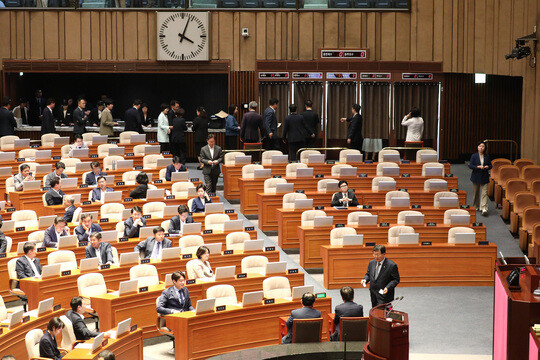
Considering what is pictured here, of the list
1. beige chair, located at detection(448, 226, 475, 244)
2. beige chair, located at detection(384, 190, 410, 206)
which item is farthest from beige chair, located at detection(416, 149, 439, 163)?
beige chair, located at detection(448, 226, 475, 244)

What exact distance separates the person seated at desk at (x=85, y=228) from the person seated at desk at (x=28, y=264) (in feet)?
3.57

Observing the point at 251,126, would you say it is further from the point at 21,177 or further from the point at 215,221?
the point at 21,177

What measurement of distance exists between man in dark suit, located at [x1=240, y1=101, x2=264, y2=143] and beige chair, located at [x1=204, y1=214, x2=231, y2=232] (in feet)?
14.2

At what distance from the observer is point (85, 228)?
12.4 meters

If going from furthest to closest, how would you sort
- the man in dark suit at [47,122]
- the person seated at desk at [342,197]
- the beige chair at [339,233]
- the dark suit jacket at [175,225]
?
the man in dark suit at [47,122]
the person seated at desk at [342,197]
the dark suit jacket at [175,225]
the beige chair at [339,233]

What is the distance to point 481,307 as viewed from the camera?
39.6ft

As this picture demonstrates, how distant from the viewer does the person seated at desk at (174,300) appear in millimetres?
10539

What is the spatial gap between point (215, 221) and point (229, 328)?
10.2 ft

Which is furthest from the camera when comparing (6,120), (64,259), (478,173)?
(6,120)

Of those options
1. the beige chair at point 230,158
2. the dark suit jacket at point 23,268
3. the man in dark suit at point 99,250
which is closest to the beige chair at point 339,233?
the man in dark suit at point 99,250

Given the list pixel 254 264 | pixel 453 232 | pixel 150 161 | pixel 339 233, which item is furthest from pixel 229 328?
pixel 150 161

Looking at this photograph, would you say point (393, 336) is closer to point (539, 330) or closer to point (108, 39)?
point (539, 330)

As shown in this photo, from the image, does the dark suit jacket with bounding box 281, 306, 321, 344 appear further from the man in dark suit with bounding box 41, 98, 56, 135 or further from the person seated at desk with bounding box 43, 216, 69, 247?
the man in dark suit with bounding box 41, 98, 56, 135

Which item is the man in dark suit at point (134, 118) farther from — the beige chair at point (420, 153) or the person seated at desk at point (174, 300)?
the person seated at desk at point (174, 300)
